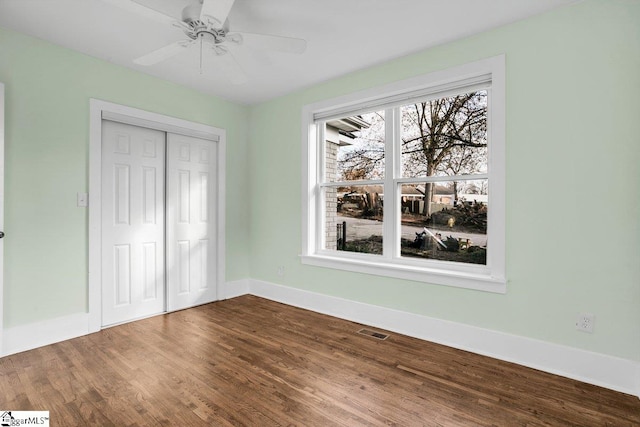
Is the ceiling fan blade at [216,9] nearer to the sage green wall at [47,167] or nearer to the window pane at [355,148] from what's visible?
the sage green wall at [47,167]

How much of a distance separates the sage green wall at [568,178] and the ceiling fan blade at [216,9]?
179cm

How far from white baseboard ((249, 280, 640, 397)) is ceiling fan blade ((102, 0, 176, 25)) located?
2.82 metres

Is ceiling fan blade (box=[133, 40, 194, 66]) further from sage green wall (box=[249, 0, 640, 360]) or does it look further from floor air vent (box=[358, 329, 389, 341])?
floor air vent (box=[358, 329, 389, 341])

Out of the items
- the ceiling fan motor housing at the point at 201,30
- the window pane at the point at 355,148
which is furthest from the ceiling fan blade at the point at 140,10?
the window pane at the point at 355,148

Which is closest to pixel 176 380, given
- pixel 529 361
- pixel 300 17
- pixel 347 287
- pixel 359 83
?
pixel 347 287

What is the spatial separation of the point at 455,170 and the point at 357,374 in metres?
1.85

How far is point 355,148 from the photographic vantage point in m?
3.60

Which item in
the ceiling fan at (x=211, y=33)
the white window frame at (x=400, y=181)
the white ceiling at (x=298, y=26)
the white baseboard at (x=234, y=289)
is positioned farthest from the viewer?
the white baseboard at (x=234, y=289)

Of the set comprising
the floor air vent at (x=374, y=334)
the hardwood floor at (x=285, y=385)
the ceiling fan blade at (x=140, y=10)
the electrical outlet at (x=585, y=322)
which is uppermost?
the ceiling fan blade at (x=140, y=10)

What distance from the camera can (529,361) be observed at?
242 centimetres

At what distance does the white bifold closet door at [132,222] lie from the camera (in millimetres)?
3205

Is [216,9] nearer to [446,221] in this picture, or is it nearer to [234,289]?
[446,221]

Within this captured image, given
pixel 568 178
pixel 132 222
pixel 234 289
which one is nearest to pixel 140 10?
pixel 132 222

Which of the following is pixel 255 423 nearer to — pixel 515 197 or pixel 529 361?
pixel 529 361
